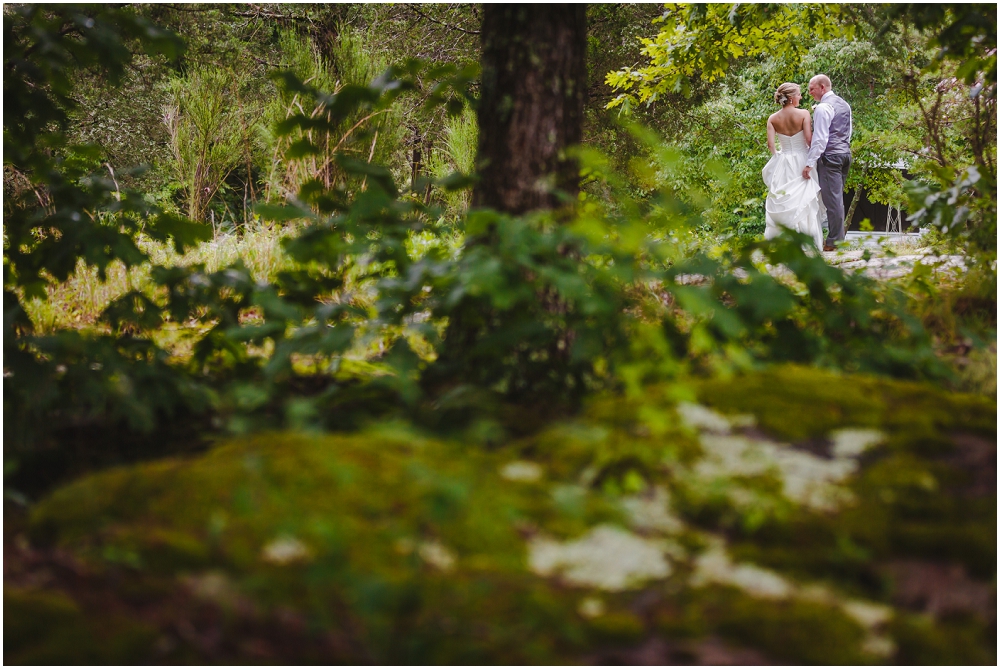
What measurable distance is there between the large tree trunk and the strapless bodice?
7253 mm

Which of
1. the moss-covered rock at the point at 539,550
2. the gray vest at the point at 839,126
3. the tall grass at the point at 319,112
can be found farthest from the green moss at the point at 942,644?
the gray vest at the point at 839,126

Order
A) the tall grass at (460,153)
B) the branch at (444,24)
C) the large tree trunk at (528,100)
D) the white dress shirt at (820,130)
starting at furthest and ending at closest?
the branch at (444,24)
the tall grass at (460,153)
the white dress shirt at (820,130)
the large tree trunk at (528,100)

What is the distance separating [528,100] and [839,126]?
7.90 meters

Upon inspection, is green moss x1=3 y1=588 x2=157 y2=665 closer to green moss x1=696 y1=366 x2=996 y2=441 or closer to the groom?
green moss x1=696 y1=366 x2=996 y2=441

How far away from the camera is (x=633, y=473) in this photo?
1.58 m


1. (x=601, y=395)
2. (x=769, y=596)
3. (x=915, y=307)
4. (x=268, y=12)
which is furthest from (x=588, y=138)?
(x=769, y=596)

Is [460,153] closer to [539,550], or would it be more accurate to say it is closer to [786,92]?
[786,92]

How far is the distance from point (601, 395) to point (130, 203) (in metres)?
1.81

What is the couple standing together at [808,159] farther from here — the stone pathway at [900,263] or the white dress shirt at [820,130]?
the stone pathway at [900,263]

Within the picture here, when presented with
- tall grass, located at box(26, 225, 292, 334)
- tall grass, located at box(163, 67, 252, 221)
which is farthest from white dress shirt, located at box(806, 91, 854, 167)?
tall grass, located at box(163, 67, 252, 221)

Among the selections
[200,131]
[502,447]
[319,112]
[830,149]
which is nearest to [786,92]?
[830,149]

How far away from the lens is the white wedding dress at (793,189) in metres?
8.84

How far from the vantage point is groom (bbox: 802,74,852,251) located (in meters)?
8.73

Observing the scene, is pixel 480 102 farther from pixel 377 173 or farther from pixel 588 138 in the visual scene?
pixel 588 138
